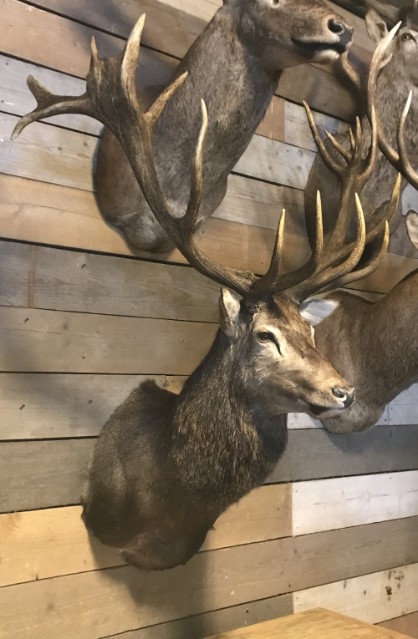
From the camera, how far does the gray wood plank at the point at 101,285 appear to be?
158 centimetres

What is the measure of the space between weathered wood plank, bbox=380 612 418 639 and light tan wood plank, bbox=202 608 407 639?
565 mm

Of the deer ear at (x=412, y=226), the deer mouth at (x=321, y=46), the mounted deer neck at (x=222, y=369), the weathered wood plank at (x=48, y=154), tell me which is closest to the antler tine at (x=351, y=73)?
the deer ear at (x=412, y=226)

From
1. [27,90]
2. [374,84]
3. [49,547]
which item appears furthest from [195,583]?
[374,84]

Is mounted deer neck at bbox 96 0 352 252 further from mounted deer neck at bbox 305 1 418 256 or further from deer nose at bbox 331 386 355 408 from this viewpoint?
deer nose at bbox 331 386 355 408

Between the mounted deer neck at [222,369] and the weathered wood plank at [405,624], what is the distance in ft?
3.98

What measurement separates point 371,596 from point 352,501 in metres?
0.37

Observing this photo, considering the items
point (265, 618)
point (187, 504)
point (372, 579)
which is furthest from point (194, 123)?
point (372, 579)

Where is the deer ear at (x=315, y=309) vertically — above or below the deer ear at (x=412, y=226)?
below

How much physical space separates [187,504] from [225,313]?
1.59ft

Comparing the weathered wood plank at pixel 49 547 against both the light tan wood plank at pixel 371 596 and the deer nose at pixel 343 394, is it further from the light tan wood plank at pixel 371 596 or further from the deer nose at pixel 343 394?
the deer nose at pixel 343 394

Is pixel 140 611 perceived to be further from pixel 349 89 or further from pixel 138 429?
pixel 349 89

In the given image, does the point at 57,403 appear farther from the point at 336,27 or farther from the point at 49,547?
the point at 336,27

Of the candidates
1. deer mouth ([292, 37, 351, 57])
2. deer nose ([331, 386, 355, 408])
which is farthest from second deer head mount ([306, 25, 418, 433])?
deer nose ([331, 386, 355, 408])

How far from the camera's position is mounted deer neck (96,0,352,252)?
4.91 ft
